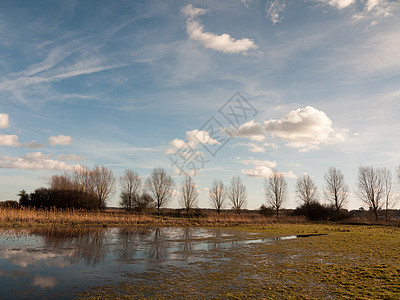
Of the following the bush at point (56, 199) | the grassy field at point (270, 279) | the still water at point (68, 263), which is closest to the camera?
the grassy field at point (270, 279)

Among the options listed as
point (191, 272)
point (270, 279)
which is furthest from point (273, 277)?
point (191, 272)

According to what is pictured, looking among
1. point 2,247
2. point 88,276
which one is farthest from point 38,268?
point 2,247

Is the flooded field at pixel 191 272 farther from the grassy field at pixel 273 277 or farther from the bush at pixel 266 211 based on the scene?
the bush at pixel 266 211

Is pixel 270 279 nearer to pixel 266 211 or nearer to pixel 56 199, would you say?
pixel 56 199

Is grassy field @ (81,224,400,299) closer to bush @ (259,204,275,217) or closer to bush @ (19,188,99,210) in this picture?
bush @ (19,188,99,210)

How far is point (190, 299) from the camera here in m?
6.71

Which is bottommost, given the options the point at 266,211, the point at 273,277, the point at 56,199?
the point at 266,211

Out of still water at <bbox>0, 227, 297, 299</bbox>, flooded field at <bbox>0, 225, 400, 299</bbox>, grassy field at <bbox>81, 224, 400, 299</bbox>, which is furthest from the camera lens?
still water at <bbox>0, 227, 297, 299</bbox>

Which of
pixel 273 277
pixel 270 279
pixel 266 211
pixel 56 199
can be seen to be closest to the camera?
pixel 270 279

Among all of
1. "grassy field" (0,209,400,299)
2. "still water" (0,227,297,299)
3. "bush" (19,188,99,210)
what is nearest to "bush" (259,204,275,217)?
"bush" (19,188,99,210)

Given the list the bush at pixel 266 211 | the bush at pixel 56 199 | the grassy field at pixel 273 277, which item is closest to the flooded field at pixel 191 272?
the grassy field at pixel 273 277

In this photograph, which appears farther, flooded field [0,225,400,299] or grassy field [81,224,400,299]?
flooded field [0,225,400,299]

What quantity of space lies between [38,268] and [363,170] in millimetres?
55497

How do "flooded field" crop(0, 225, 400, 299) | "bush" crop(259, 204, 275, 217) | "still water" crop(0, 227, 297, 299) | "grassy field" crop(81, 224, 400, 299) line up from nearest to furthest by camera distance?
"grassy field" crop(81, 224, 400, 299), "flooded field" crop(0, 225, 400, 299), "still water" crop(0, 227, 297, 299), "bush" crop(259, 204, 275, 217)
